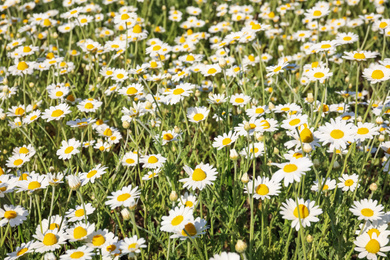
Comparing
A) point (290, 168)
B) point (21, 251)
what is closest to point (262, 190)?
point (290, 168)

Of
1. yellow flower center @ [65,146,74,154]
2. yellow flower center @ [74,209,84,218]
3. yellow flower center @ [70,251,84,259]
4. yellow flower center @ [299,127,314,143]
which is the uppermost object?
yellow flower center @ [299,127,314,143]

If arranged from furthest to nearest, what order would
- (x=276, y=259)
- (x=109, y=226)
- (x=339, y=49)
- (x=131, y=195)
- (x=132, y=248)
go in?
(x=339, y=49), (x=109, y=226), (x=276, y=259), (x=131, y=195), (x=132, y=248)

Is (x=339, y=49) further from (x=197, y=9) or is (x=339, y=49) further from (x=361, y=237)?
(x=361, y=237)

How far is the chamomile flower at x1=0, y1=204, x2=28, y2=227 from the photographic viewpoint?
211 centimetres

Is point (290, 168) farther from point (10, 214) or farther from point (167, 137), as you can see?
point (10, 214)

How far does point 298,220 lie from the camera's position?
1800mm

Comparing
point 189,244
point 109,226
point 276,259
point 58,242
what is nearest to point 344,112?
point 276,259

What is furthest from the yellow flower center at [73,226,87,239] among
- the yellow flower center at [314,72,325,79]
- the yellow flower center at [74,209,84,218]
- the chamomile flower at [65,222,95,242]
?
the yellow flower center at [314,72,325,79]

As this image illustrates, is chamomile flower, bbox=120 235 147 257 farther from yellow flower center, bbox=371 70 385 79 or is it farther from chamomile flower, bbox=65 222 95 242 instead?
yellow flower center, bbox=371 70 385 79

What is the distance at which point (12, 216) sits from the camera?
2.14 metres


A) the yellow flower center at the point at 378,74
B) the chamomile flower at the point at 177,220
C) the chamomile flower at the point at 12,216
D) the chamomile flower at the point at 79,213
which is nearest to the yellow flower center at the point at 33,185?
the chamomile flower at the point at 12,216

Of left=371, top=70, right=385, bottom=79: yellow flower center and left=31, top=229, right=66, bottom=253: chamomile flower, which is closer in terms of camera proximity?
left=31, top=229, right=66, bottom=253: chamomile flower

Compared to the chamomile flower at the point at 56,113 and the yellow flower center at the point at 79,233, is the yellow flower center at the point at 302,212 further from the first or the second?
the chamomile flower at the point at 56,113

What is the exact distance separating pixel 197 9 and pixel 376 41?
8.54ft
